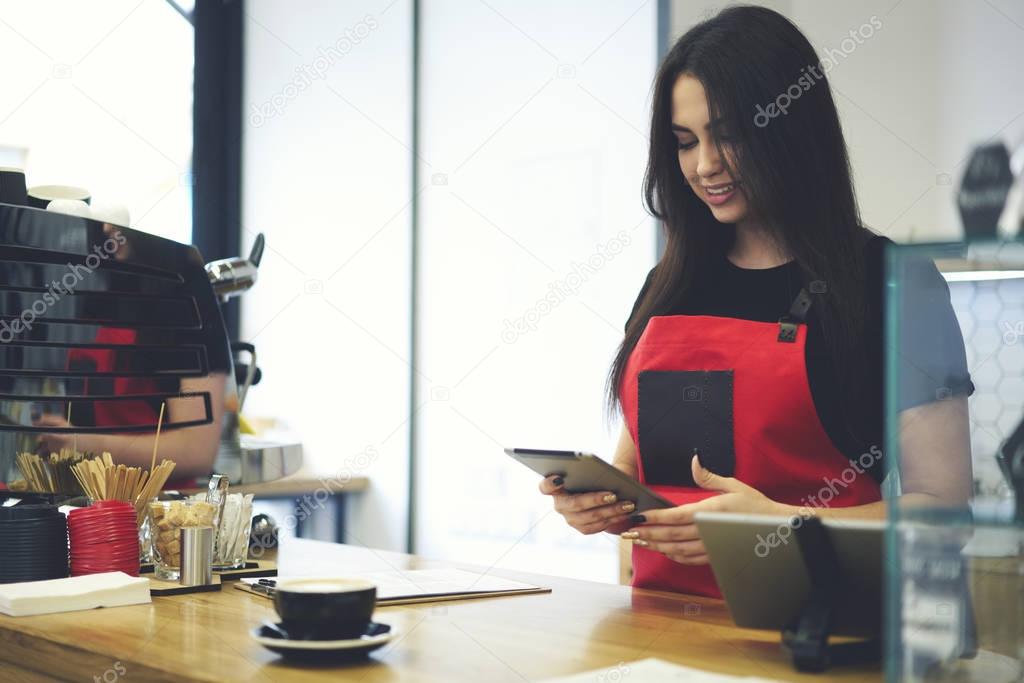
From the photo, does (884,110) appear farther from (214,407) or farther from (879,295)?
(214,407)

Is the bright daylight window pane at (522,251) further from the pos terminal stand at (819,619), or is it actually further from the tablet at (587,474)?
the pos terminal stand at (819,619)

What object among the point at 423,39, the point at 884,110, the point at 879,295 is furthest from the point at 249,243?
the point at 879,295

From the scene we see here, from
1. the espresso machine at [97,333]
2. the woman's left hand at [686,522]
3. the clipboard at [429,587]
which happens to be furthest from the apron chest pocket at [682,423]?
the espresso machine at [97,333]

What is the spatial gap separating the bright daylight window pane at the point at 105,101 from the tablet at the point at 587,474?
8.54ft

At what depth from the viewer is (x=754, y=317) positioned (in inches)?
70.3

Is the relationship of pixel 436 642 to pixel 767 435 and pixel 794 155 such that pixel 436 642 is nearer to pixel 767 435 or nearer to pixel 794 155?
pixel 767 435

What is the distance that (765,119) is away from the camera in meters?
1.71

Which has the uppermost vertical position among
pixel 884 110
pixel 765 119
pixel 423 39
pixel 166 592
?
pixel 423 39

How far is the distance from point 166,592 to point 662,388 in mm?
844

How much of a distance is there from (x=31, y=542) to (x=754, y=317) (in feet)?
3.79

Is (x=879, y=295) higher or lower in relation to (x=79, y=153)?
lower

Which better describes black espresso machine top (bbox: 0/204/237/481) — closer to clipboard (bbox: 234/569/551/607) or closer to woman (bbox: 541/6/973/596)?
clipboard (bbox: 234/569/551/607)

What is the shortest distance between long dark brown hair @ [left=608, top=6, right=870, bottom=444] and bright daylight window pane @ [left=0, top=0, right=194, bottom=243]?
2489 mm

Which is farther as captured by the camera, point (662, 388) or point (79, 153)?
point (79, 153)
